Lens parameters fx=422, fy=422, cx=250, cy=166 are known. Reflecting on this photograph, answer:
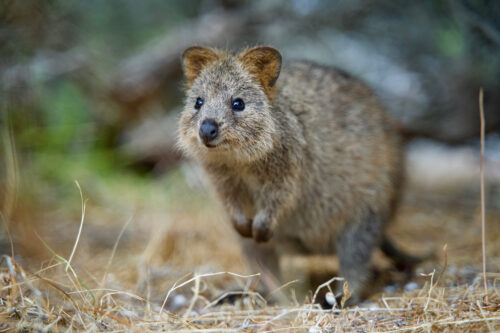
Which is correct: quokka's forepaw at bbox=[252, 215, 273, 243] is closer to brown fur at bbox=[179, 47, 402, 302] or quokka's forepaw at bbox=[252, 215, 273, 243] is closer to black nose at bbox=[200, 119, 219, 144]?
brown fur at bbox=[179, 47, 402, 302]

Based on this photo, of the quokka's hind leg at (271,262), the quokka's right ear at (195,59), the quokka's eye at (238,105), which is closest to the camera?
the quokka's eye at (238,105)

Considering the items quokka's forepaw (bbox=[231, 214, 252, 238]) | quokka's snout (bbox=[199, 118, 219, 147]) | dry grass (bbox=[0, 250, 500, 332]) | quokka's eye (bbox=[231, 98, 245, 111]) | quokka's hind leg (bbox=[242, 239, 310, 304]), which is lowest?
quokka's hind leg (bbox=[242, 239, 310, 304])

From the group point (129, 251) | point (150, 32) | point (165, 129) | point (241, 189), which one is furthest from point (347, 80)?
point (150, 32)

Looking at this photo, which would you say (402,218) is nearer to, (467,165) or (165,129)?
(467,165)

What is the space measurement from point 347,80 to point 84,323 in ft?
11.9

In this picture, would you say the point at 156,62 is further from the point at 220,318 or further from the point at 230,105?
the point at 220,318

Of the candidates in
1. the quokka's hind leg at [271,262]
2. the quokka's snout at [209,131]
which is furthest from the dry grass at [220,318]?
the quokka's snout at [209,131]

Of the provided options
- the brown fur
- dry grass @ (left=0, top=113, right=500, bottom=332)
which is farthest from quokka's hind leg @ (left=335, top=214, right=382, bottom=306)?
dry grass @ (left=0, top=113, right=500, bottom=332)

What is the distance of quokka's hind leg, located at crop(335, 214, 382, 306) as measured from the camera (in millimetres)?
4188

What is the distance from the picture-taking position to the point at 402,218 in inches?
263

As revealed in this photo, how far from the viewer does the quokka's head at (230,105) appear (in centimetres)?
359

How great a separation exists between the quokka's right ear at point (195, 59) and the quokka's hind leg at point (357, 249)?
2.18 metres

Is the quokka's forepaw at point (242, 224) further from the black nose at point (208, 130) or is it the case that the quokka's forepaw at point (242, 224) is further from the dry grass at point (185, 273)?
the black nose at point (208, 130)

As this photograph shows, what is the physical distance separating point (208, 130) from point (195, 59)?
0.98 metres
